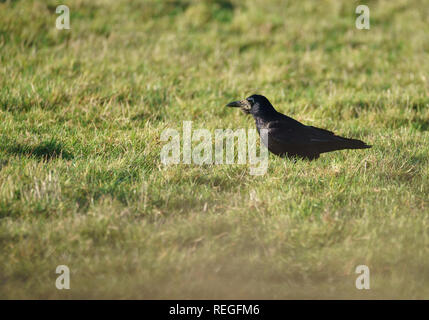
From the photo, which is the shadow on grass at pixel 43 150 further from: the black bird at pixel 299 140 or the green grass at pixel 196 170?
the black bird at pixel 299 140

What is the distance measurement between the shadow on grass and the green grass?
0.02 meters

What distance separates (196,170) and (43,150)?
1.60m

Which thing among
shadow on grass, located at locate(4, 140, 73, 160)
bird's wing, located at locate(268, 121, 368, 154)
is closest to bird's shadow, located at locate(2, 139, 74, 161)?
shadow on grass, located at locate(4, 140, 73, 160)

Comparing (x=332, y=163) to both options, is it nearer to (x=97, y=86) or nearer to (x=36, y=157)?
(x=36, y=157)

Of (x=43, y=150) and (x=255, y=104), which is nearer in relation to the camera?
(x=43, y=150)

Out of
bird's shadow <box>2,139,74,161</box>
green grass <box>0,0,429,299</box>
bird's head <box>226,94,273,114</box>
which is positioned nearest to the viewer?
green grass <box>0,0,429,299</box>

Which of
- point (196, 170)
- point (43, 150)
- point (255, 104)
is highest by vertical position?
point (255, 104)

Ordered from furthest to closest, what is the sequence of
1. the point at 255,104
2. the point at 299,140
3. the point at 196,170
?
the point at 255,104
the point at 299,140
the point at 196,170

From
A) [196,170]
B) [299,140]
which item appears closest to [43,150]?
[196,170]

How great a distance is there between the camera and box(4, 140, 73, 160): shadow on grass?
17.2ft

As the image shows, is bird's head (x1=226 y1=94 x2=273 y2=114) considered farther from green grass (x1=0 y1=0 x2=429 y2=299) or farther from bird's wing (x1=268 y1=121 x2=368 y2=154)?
green grass (x1=0 y1=0 x2=429 y2=299)

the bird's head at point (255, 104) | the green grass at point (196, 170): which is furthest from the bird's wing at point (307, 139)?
the bird's head at point (255, 104)

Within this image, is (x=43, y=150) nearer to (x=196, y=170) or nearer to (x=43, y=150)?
(x=43, y=150)

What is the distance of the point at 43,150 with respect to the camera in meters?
5.41
